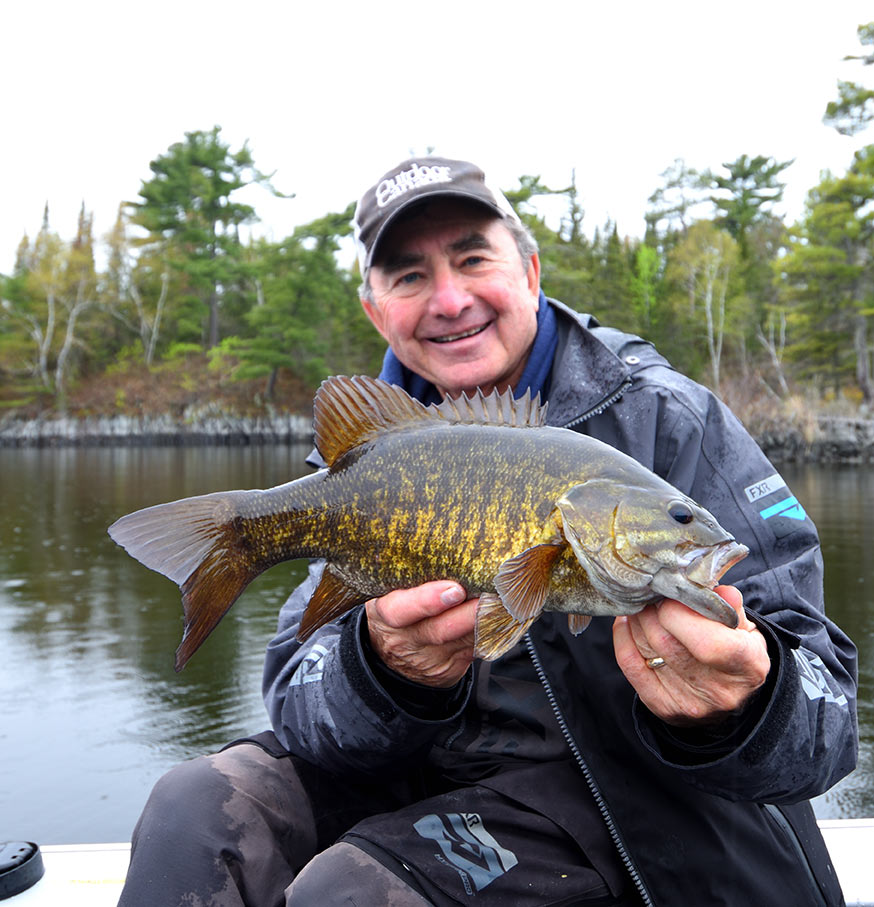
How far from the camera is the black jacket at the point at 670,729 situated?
194cm

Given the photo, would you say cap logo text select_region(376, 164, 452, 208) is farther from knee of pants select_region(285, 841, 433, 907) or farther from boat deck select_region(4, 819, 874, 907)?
boat deck select_region(4, 819, 874, 907)

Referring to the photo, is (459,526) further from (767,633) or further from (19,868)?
(19,868)

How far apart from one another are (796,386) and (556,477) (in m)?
38.5

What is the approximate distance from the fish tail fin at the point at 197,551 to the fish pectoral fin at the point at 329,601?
16 cm

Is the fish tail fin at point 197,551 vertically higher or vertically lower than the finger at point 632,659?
higher

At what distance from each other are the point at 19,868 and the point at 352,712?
1.36 metres

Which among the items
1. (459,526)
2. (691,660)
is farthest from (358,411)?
(691,660)

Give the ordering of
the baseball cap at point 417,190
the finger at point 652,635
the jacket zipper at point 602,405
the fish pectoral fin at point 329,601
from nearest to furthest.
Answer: the finger at point 652,635
the fish pectoral fin at point 329,601
the jacket zipper at point 602,405
the baseball cap at point 417,190

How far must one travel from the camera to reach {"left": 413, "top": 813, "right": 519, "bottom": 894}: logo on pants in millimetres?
2111

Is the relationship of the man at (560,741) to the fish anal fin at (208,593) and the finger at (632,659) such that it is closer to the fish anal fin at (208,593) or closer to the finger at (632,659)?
the finger at (632,659)

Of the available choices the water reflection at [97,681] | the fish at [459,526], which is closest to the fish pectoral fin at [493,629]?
the fish at [459,526]

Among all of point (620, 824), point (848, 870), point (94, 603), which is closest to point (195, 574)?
point (620, 824)

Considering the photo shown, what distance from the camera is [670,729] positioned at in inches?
77.4

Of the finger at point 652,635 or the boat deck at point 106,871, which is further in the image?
the boat deck at point 106,871
